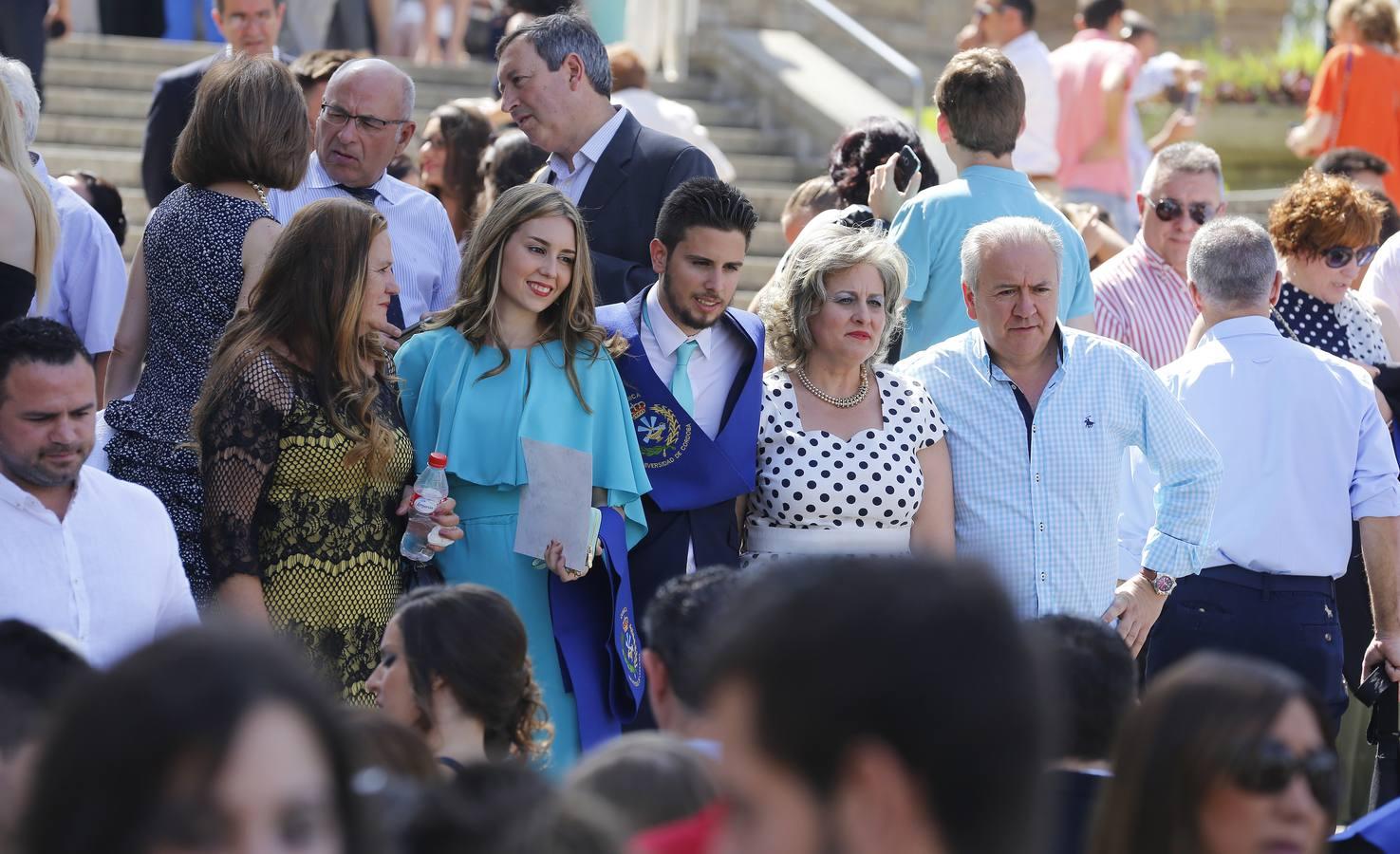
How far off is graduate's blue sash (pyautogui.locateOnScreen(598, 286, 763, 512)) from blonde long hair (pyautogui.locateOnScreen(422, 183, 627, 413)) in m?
0.11

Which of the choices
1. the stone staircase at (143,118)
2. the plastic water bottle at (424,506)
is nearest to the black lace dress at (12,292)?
the plastic water bottle at (424,506)

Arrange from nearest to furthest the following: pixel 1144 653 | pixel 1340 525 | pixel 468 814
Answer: pixel 468 814 → pixel 1340 525 → pixel 1144 653

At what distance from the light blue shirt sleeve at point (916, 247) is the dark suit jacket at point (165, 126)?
2.96 meters

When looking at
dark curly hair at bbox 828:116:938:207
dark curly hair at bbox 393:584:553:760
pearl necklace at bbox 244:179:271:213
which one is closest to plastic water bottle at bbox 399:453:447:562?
dark curly hair at bbox 393:584:553:760

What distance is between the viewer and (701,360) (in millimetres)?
5145

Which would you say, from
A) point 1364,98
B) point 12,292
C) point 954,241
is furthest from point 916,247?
point 1364,98

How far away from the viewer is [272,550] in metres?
4.52

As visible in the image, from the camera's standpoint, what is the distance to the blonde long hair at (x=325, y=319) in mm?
4531

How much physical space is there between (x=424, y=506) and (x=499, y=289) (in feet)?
2.34

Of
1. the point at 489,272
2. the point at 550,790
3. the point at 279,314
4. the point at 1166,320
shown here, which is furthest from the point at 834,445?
the point at 550,790

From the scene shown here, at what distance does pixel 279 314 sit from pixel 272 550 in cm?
59

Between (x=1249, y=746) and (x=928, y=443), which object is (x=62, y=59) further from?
(x=1249, y=746)

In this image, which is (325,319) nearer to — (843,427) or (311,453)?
(311,453)

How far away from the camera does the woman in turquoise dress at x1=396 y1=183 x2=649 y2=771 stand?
4.81 m
